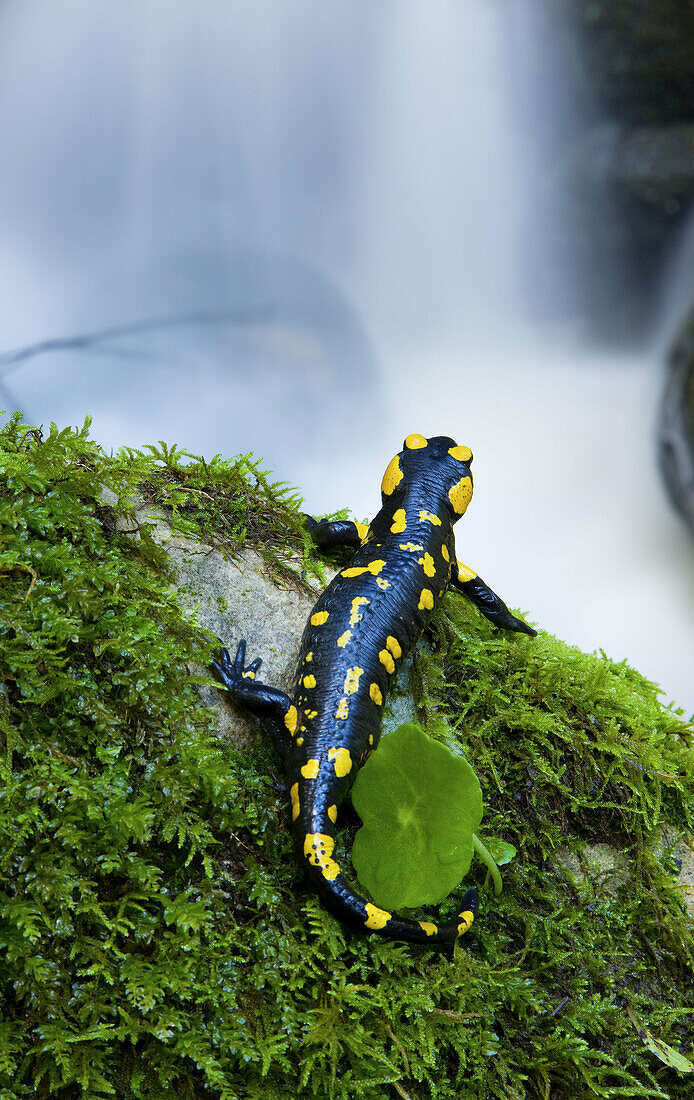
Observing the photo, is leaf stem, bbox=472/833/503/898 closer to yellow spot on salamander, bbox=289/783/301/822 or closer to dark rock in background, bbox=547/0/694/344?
yellow spot on salamander, bbox=289/783/301/822

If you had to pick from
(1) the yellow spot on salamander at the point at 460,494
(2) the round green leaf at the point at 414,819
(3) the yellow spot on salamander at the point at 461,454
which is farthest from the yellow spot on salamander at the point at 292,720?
(3) the yellow spot on salamander at the point at 461,454

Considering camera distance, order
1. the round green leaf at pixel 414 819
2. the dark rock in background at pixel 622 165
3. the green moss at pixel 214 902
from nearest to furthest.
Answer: the green moss at pixel 214 902 → the round green leaf at pixel 414 819 → the dark rock in background at pixel 622 165

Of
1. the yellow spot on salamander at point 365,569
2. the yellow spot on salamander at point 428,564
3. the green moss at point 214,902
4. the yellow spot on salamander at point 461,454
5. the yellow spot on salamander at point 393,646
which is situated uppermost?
the yellow spot on salamander at point 461,454

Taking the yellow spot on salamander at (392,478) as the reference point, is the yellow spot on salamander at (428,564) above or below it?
below

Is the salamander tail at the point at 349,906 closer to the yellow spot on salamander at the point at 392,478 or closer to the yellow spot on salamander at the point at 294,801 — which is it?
the yellow spot on salamander at the point at 294,801

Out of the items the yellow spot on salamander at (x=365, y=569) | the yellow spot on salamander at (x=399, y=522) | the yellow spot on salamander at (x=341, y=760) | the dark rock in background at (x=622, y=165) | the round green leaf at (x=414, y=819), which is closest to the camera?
the round green leaf at (x=414, y=819)

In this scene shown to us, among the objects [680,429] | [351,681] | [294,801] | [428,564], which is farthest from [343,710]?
[680,429]

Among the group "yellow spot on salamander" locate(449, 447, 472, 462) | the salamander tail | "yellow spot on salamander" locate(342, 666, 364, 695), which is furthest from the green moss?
"yellow spot on salamander" locate(449, 447, 472, 462)
